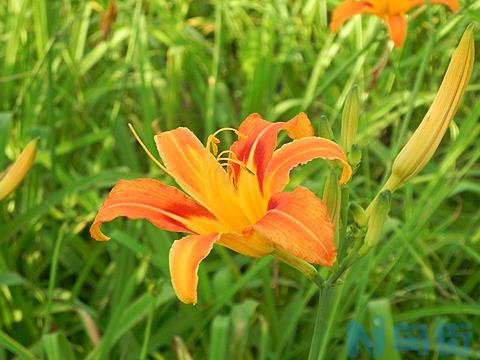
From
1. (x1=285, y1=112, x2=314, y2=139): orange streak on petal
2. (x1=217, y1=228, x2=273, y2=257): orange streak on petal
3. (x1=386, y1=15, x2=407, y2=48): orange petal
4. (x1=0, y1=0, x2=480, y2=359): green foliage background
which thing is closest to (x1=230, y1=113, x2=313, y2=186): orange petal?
(x1=285, y1=112, x2=314, y2=139): orange streak on petal

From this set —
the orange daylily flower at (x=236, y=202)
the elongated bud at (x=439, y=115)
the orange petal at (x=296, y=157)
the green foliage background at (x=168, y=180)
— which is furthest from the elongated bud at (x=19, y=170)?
the elongated bud at (x=439, y=115)

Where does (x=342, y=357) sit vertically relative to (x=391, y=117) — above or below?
below

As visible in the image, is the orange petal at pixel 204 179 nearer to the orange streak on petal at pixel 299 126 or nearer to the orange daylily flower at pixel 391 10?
the orange streak on petal at pixel 299 126

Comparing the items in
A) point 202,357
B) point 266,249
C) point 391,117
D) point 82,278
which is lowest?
point 202,357

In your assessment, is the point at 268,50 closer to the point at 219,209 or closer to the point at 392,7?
the point at 392,7

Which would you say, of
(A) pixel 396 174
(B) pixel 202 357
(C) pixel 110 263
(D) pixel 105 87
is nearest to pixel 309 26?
(D) pixel 105 87

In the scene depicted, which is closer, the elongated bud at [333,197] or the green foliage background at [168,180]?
the elongated bud at [333,197]

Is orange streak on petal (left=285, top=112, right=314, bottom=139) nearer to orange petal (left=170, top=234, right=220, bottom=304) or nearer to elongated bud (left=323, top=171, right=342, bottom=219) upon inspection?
elongated bud (left=323, top=171, right=342, bottom=219)
